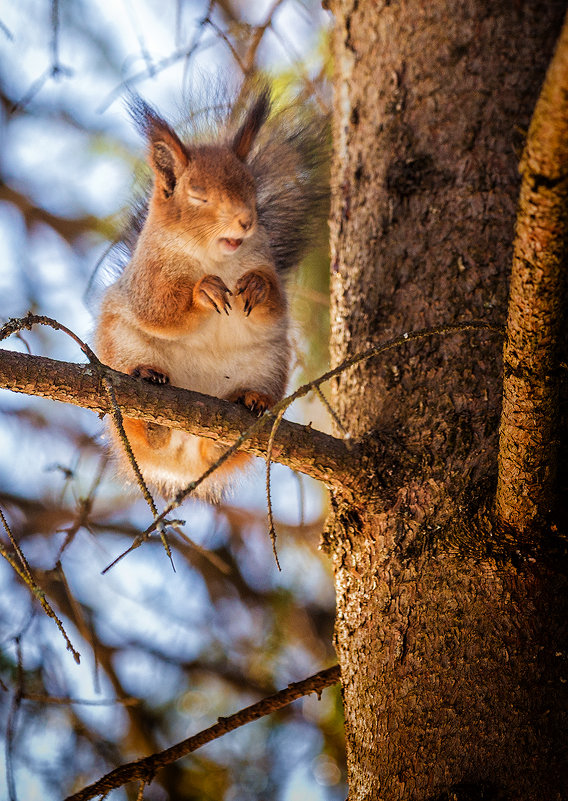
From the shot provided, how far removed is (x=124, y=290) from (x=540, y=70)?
109 cm

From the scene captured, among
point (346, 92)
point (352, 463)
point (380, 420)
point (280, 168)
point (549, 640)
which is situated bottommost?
point (549, 640)

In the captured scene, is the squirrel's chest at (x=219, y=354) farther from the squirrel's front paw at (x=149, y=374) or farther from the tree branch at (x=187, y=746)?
the tree branch at (x=187, y=746)

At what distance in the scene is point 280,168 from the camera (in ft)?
6.77

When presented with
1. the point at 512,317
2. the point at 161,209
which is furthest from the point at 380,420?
the point at 161,209

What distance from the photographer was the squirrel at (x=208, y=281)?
1775mm

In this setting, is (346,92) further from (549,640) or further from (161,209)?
(549,640)

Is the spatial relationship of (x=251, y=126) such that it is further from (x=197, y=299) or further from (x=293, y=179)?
(x=197, y=299)

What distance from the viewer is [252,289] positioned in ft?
5.90

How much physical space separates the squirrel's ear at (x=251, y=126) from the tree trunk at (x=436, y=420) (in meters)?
0.31

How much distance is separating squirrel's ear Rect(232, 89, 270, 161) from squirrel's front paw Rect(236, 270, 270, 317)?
1.12ft

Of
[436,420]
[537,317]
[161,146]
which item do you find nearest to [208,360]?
[161,146]

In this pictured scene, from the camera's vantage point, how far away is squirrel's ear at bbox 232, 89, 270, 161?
1912mm

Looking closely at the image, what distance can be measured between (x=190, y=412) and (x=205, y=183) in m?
0.67

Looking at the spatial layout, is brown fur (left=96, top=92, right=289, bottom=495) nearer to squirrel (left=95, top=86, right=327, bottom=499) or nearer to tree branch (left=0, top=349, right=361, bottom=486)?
squirrel (left=95, top=86, right=327, bottom=499)
